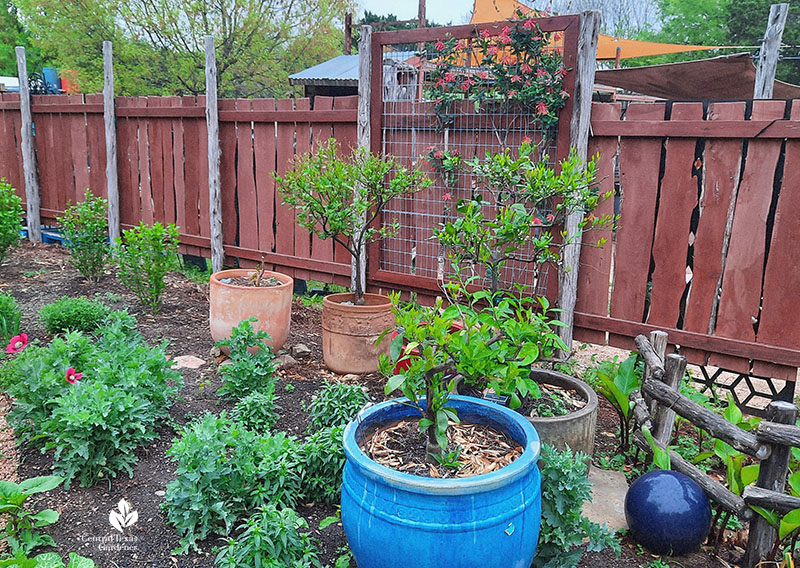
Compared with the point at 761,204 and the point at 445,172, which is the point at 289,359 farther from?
the point at 761,204

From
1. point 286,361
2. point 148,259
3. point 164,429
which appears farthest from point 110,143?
point 164,429

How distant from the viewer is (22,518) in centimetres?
229

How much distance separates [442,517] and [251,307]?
2702mm

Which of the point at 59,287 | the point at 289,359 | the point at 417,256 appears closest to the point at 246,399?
the point at 289,359

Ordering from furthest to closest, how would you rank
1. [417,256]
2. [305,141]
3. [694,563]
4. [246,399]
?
[305,141] < [417,256] < [246,399] < [694,563]

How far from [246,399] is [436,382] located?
1.49 m

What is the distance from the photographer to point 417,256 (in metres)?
4.76

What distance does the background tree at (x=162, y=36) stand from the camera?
43.9 feet

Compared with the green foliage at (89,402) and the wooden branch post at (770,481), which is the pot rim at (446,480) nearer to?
the wooden branch post at (770,481)

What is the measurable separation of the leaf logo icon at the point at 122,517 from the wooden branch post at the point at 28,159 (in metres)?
6.87

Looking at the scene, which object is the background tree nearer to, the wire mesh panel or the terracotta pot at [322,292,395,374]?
the wire mesh panel

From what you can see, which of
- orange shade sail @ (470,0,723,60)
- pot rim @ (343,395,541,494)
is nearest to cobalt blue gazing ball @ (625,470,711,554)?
pot rim @ (343,395,541,494)

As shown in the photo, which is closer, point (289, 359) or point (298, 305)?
point (289, 359)

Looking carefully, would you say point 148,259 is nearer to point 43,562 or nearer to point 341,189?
point 341,189
